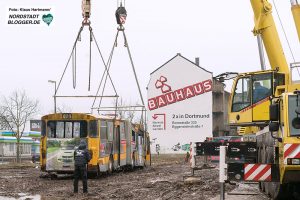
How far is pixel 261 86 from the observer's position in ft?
63.7

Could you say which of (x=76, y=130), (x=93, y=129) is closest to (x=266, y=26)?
(x=93, y=129)

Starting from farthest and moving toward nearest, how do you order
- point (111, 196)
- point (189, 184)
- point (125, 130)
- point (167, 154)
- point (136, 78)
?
point (167, 154)
point (125, 130)
point (136, 78)
point (189, 184)
point (111, 196)

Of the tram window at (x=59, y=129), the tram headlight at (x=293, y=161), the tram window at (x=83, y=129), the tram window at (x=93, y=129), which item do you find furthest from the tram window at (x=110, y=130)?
the tram headlight at (x=293, y=161)

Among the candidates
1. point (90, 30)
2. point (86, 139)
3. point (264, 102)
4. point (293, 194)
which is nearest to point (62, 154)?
point (86, 139)

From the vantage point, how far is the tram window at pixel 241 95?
1953cm

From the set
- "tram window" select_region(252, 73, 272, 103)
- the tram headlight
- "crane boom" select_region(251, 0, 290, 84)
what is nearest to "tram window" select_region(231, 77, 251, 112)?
"tram window" select_region(252, 73, 272, 103)

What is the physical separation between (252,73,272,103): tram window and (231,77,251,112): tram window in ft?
0.76

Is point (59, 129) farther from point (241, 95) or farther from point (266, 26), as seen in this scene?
point (266, 26)

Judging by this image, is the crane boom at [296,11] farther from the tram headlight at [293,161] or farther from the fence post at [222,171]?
the tram headlight at [293,161]

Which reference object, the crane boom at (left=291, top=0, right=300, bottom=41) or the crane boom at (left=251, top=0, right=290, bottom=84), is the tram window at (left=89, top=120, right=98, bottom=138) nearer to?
the crane boom at (left=251, top=0, right=290, bottom=84)

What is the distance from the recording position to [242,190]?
19547 millimetres

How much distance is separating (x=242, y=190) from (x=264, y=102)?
300 cm

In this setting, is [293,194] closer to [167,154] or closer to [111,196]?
[111,196]

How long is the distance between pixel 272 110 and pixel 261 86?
622cm
